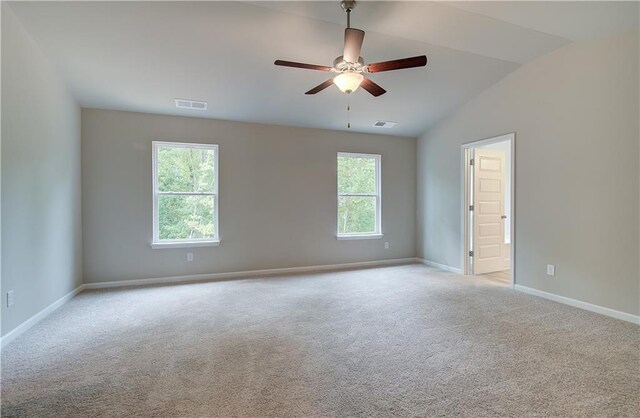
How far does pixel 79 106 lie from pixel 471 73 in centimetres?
532

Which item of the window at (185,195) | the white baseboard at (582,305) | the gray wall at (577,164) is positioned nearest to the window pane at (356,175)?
the gray wall at (577,164)

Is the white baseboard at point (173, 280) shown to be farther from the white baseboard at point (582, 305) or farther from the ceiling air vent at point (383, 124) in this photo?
the ceiling air vent at point (383, 124)

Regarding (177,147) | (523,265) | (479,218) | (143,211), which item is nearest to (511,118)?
(479,218)

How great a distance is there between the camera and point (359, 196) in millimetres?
6055

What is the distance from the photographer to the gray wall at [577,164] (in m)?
3.26

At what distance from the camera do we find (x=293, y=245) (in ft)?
18.2

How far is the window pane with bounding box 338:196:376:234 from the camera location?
593 centimetres

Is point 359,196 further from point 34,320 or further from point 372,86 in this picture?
point 34,320

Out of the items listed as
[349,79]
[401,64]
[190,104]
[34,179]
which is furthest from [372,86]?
[34,179]

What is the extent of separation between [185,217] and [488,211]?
494 centimetres

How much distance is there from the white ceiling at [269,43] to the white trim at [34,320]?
255 cm

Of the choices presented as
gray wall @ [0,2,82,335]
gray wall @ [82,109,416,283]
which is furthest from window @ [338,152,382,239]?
gray wall @ [0,2,82,335]

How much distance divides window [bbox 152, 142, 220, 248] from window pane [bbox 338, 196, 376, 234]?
2.22m

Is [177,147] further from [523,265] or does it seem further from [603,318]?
[603,318]
